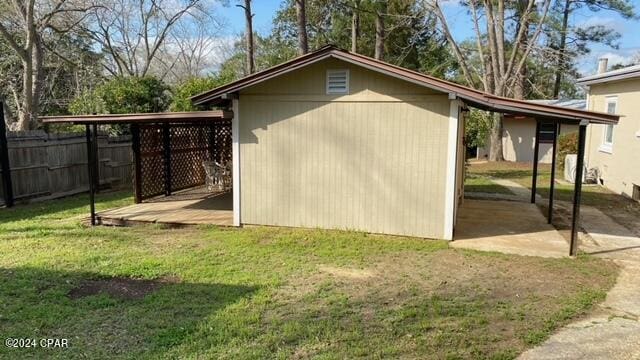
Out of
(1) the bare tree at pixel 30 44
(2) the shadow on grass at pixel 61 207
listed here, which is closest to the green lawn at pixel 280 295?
(2) the shadow on grass at pixel 61 207

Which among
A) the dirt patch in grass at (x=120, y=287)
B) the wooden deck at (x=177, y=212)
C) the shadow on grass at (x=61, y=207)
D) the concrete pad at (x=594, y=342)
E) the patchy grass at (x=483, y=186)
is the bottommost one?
the concrete pad at (x=594, y=342)

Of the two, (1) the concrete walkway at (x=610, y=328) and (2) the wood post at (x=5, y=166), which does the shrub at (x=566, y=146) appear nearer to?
(1) the concrete walkway at (x=610, y=328)

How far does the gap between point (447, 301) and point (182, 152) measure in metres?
8.48

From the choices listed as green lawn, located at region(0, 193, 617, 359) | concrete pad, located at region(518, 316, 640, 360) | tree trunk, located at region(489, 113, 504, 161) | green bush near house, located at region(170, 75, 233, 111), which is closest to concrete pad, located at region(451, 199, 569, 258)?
green lawn, located at region(0, 193, 617, 359)

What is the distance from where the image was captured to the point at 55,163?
36.7 ft

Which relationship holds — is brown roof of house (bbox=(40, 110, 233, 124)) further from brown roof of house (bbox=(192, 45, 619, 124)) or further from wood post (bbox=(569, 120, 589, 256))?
wood post (bbox=(569, 120, 589, 256))

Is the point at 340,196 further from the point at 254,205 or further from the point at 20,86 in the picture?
the point at 20,86

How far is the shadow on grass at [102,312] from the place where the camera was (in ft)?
12.3

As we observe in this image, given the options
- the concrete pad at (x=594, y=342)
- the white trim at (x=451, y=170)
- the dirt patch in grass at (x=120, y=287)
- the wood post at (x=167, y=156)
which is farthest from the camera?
the wood post at (x=167, y=156)

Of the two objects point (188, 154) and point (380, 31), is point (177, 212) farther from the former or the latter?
point (380, 31)

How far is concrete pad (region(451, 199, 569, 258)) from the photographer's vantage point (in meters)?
6.72

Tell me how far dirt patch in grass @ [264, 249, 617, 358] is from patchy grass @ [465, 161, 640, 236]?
12.0 feet

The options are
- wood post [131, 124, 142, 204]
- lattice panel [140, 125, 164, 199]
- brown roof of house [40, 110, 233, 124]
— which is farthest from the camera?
lattice panel [140, 125, 164, 199]

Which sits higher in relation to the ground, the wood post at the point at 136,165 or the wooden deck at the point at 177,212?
the wood post at the point at 136,165
